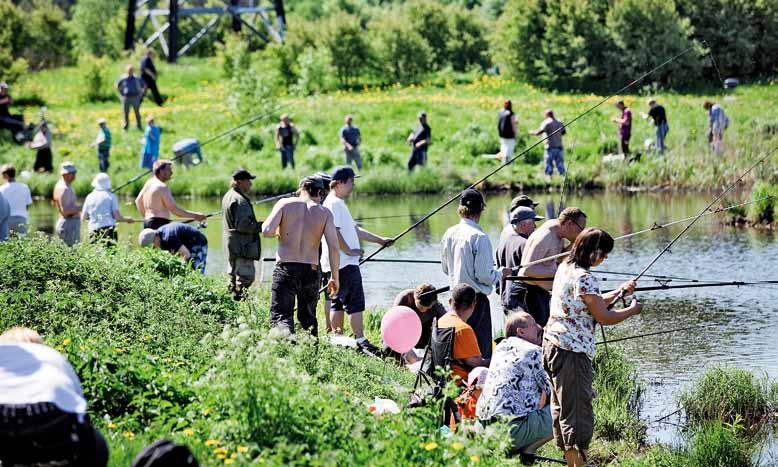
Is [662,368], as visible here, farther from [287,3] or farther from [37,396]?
[287,3]

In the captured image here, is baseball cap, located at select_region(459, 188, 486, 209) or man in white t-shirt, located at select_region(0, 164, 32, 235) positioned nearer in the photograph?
baseball cap, located at select_region(459, 188, 486, 209)

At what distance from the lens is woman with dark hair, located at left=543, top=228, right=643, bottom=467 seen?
22.0ft

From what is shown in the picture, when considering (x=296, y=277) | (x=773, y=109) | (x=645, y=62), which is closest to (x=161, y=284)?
(x=296, y=277)

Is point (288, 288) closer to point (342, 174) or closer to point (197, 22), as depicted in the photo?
point (342, 174)

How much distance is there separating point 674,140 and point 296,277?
1663 cm

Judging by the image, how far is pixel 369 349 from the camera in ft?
32.7

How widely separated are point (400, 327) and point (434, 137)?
62.9ft

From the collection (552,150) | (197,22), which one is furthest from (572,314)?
(197,22)

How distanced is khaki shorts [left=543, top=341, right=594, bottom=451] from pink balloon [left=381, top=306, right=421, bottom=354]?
71.1 inches

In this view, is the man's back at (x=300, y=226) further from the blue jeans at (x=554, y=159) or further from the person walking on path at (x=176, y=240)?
the blue jeans at (x=554, y=159)

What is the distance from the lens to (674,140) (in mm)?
24516

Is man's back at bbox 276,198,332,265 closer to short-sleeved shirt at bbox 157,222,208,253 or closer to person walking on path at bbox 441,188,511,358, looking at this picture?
person walking on path at bbox 441,188,511,358

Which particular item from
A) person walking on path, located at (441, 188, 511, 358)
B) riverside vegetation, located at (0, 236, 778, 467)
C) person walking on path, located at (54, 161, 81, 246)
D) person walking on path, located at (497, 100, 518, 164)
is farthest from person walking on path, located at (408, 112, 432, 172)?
person walking on path, located at (441, 188, 511, 358)

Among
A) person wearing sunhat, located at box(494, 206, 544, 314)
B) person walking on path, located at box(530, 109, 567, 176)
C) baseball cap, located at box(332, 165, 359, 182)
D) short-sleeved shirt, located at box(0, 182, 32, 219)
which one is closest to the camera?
person wearing sunhat, located at box(494, 206, 544, 314)
